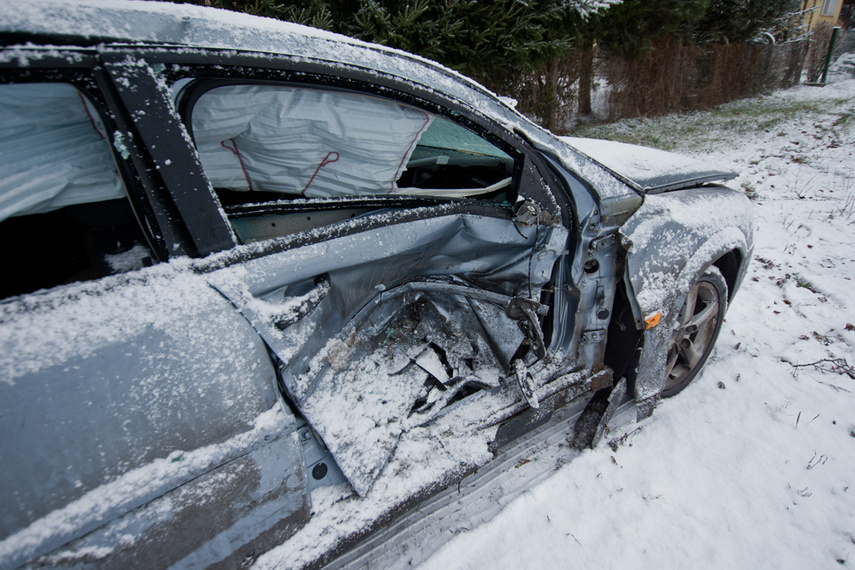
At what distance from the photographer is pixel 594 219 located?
180cm

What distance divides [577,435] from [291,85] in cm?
204

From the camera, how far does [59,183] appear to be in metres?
1.18

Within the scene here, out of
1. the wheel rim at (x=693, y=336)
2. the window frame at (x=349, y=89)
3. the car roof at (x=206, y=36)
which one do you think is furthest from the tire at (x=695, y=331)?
the car roof at (x=206, y=36)

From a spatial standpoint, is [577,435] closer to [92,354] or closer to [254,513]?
[254,513]

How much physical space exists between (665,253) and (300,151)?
1661mm

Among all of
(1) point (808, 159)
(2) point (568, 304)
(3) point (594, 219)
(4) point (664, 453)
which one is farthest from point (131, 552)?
(1) point (808, 159)

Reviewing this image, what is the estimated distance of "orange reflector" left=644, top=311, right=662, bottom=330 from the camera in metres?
1.92

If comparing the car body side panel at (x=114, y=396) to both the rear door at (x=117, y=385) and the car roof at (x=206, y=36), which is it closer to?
the rear door at (x=117, y=385)

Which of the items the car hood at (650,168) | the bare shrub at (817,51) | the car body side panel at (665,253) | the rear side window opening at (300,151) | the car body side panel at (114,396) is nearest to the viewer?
the car body side panel at (114,396)

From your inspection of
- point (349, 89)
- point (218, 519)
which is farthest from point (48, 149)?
point (218, 519)

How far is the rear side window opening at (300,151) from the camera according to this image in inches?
55.4

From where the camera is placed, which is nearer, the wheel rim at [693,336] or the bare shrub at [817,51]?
the wheel rim at [693,336]

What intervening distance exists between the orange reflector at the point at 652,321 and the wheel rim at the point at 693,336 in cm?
A: 36

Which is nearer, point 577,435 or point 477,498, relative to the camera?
point 477,498
